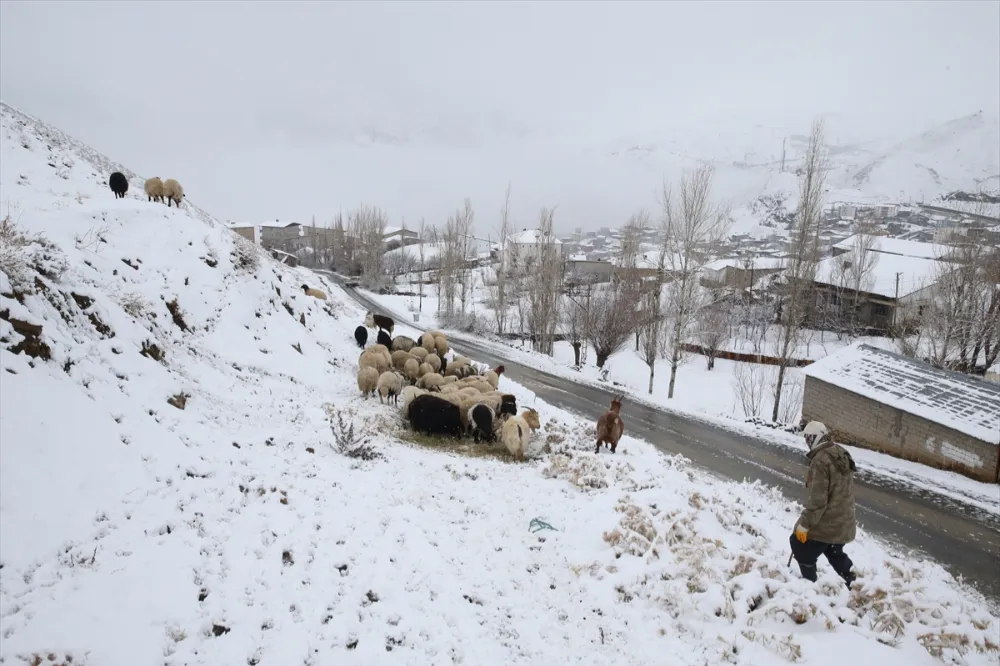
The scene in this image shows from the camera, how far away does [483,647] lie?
549cm

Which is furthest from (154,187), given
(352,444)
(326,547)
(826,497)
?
(826,497)

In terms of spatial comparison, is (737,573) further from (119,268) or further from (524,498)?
(119,268)

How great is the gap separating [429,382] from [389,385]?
5.30ft

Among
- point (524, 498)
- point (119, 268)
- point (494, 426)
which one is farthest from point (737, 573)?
point (119, 268)

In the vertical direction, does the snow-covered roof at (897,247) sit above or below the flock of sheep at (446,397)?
above

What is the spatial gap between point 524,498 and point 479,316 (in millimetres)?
42197

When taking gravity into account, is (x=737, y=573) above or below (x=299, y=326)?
below

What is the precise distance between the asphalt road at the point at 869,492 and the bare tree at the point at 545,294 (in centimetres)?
1515

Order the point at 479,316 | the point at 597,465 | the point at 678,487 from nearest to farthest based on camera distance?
the point at 678,487 < the point at 597,465 < the point at 479,316

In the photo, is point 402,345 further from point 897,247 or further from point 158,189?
point 897,247

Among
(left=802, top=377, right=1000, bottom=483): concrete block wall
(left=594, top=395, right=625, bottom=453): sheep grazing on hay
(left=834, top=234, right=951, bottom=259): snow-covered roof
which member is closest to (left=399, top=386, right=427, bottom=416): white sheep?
(left=594, top=395, right=625, bottom=453): sheep grazing on hay

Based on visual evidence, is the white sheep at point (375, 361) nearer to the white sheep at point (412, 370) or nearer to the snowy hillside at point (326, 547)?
the white sheep at point (412, 370)

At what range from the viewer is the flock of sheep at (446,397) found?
13.2m

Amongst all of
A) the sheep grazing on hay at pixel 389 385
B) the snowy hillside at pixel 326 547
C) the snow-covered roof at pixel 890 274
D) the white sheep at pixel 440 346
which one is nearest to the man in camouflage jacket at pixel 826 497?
the snowy hillside at pixel 326 547
